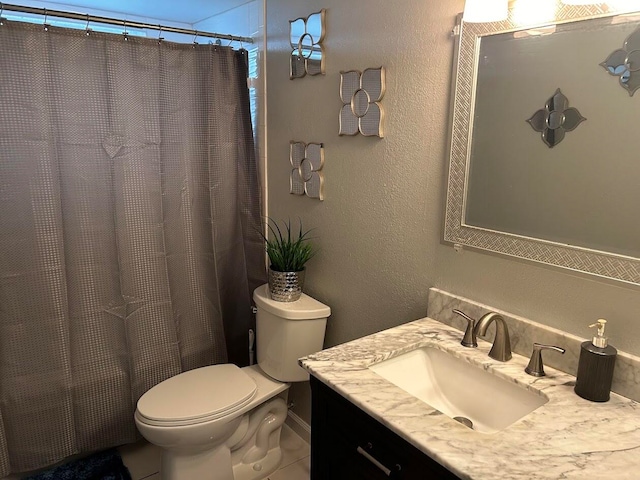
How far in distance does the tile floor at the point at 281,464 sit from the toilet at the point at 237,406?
59mm

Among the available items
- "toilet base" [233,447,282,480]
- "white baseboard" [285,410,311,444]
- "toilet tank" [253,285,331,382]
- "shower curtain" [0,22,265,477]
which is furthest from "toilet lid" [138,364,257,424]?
"white baseboard" [285,410,311,444]

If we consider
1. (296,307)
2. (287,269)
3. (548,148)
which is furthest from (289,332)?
(548,148)

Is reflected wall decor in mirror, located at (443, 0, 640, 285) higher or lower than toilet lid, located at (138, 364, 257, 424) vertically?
higher

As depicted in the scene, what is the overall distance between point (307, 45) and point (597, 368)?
1.59 meters

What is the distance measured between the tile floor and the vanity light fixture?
1914 mm

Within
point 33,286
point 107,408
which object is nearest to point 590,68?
point 33,286

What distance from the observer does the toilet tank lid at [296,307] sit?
193cm

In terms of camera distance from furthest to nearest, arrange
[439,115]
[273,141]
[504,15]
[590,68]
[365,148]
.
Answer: [273,141], [365,148], [439,115], [504,15], [590,68]

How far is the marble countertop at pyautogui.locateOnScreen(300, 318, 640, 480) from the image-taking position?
35.0 inches

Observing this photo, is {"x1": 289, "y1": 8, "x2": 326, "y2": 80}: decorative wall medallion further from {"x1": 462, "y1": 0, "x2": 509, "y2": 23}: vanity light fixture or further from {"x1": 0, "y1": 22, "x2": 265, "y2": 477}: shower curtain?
{"x1": 462, "y1": 0, "x2": 509, "y2": 23}: vanity light fixture

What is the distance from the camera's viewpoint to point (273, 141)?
7.63ft

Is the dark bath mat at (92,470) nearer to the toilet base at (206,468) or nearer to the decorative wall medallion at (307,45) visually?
the toilet base at (206,468)

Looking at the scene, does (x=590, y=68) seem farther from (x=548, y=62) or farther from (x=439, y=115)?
(x=439, y=115)

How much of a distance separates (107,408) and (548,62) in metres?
2.11
